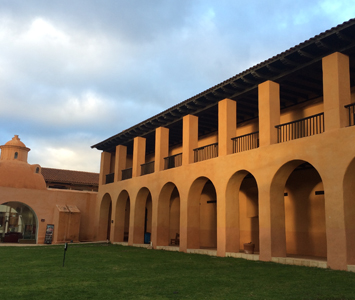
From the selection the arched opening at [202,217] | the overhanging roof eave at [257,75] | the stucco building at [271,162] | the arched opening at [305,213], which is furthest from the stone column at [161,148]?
the arched opening at [305,213]

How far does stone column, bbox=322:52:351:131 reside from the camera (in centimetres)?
1152

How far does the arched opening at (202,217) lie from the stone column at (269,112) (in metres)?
4.61

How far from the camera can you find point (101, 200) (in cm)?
2719

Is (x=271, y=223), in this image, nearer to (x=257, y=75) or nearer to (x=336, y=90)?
(x=336, y=90)

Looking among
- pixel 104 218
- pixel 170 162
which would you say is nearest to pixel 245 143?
pixel 170 162

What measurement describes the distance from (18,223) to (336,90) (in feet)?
72.1

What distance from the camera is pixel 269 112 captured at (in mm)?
13922

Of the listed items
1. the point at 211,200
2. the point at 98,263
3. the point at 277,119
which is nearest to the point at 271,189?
the point at 277,119

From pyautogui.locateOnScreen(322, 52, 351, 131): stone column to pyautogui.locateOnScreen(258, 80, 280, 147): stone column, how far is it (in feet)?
7.66

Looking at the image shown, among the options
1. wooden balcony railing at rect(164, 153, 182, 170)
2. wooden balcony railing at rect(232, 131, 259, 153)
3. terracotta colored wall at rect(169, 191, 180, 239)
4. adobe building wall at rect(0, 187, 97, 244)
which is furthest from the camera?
adobe building wall at rect(0, 187, 97, 244)

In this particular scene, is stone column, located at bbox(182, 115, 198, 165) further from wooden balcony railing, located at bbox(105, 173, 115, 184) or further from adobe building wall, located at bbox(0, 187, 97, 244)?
adobe building wall, located at bbox(0, 187, 97, 244)

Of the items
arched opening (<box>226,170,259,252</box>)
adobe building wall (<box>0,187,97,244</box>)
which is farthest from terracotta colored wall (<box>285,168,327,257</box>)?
adobe building wall (<box>0,187,97,244</box>)

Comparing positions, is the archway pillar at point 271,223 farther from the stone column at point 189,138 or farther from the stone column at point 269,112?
the stone column at point 189,138

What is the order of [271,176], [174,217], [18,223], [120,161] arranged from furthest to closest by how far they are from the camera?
[120,161] < [18,223] < [174,217] < [271,176]
